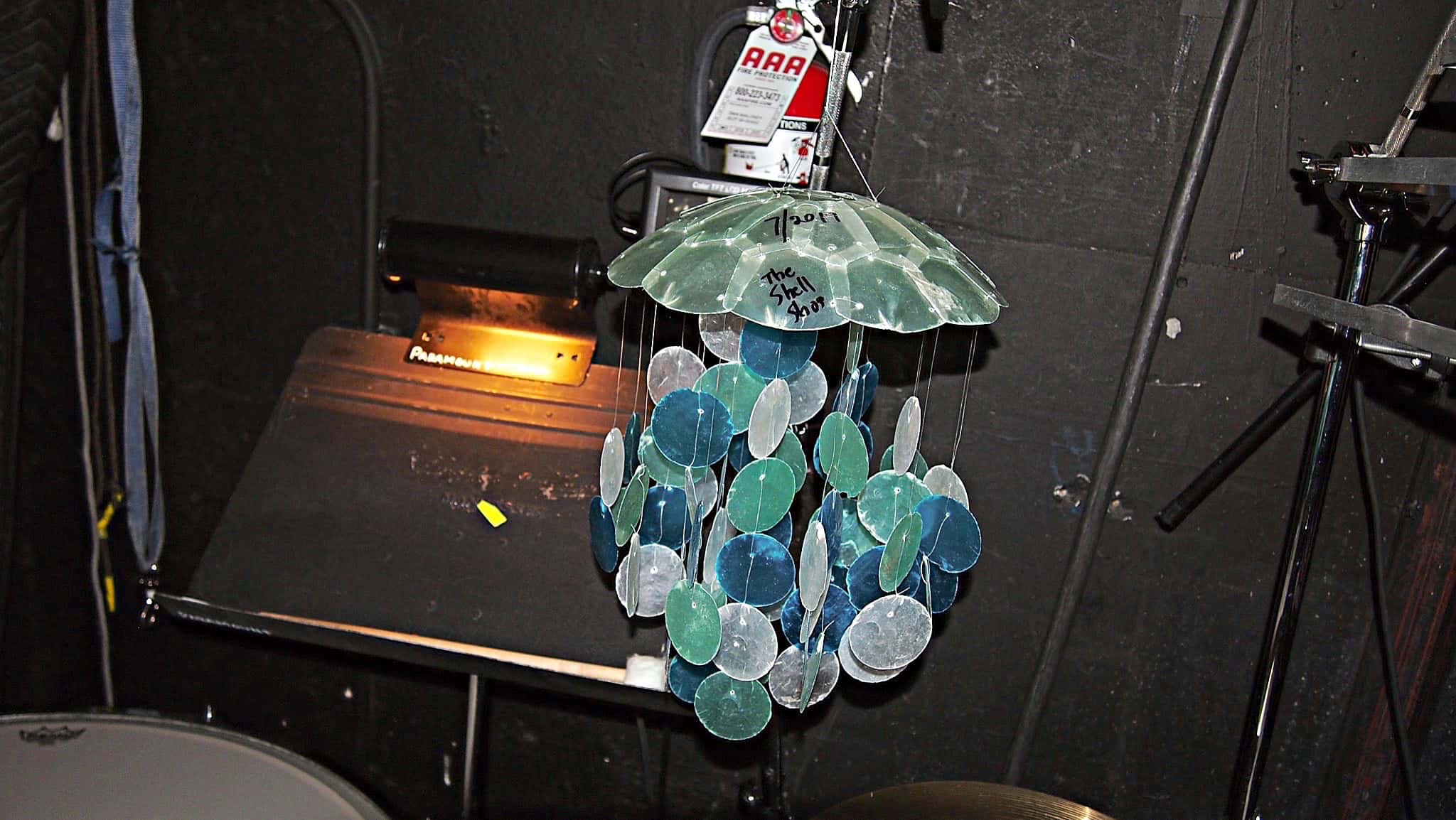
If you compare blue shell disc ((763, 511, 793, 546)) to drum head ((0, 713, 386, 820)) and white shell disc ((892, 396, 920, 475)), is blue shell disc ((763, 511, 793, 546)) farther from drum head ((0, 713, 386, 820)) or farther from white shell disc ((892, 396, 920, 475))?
drum head ((0, 713, 386, 820))

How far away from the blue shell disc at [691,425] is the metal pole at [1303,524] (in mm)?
711

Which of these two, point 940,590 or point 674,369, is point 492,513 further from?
point 940,590

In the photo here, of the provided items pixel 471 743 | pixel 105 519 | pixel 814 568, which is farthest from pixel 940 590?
pixel 105 519

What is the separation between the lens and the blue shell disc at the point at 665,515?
1.01 m

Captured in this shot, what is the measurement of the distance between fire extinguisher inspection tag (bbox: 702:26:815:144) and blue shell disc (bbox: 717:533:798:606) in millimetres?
691

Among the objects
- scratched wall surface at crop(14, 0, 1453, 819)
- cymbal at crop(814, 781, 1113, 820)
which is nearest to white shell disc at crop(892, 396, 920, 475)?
cymbal at crop(814, 781, 1113, 820)

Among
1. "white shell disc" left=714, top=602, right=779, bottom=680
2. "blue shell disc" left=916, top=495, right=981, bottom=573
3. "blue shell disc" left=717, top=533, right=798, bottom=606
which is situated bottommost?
"white shell disc" left=714, top=602, right=779, bottom=680

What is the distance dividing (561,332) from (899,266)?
0.66 meters

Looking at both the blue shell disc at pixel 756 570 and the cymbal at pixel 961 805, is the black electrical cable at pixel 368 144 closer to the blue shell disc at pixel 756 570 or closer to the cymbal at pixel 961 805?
the blue shell disc at pixel 756 570

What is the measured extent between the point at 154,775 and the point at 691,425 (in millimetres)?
795

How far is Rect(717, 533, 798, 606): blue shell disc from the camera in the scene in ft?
3.14

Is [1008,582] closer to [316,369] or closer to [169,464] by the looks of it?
[316,369]

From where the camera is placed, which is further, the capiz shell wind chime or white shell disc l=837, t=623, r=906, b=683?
white shell disc l=837, t=623, r=906, b=683

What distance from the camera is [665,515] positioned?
101cm
